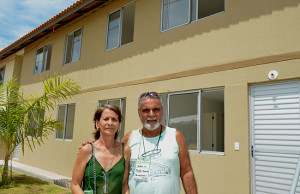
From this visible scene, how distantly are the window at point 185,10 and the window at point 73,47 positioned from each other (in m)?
4.31

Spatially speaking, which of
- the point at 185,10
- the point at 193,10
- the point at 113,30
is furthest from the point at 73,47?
the point at 193,10

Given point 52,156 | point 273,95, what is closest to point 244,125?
point 273,95

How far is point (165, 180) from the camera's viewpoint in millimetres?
2145

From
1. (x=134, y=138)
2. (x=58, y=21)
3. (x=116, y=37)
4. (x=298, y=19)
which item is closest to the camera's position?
(x=134, y=138)

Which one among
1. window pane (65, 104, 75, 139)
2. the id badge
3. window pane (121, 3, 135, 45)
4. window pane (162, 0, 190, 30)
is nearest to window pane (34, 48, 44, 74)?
window pane (65, 104, 75, 139)

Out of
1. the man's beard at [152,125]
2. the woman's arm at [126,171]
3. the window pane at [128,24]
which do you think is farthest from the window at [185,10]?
the woman's arm at [126,171]

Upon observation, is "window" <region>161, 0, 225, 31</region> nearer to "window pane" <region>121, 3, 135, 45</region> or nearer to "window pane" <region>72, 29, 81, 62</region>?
"window pane" <region>121, 3, 135, 45</region>

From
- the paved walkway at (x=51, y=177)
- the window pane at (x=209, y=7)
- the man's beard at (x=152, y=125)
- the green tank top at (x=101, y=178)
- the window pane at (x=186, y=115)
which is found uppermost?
the window pane at (x=209, y=7)

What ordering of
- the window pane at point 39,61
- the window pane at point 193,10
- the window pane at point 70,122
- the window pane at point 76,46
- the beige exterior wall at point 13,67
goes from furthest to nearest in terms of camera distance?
the beige exterior wall at point 13,67 → the window pane at point 39,61 → the window pane at point 76,46 → the window pane at point 70,122 → the window pane at point 193,10

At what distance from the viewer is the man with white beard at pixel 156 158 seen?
7.07 feet

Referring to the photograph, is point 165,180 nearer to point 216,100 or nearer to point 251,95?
point 251,95

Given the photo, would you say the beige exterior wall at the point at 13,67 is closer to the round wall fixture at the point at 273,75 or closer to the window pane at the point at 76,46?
the window pane at the point at 76,46

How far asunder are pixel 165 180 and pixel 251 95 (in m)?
3.38

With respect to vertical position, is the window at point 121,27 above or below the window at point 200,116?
above
